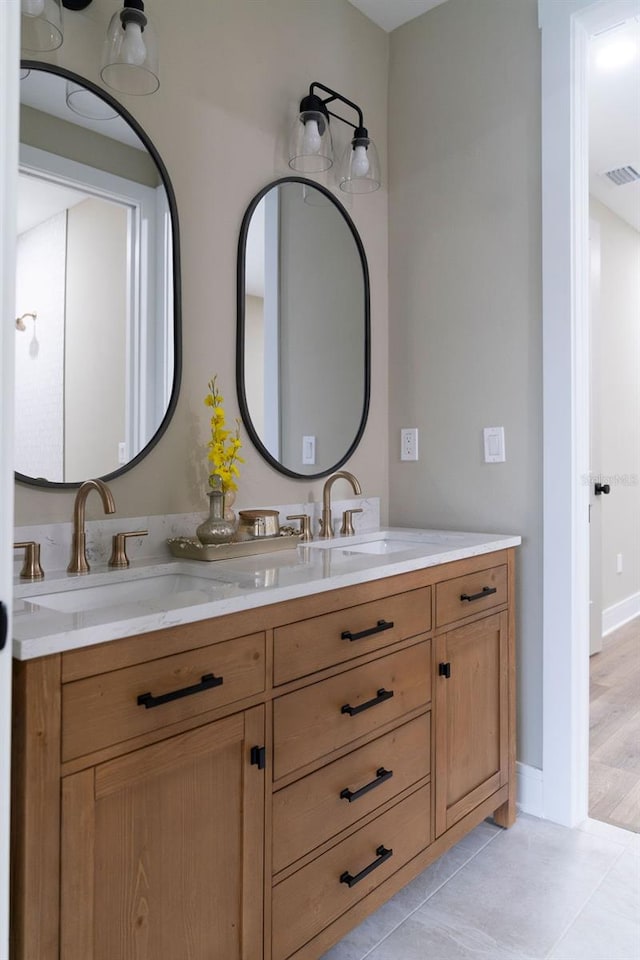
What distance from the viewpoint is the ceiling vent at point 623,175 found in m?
3.83

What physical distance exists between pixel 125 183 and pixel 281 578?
1104mm

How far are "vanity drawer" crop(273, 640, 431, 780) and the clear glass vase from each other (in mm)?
503

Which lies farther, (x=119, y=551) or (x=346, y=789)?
(x=119, y=551)

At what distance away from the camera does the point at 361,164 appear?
2.24 meters

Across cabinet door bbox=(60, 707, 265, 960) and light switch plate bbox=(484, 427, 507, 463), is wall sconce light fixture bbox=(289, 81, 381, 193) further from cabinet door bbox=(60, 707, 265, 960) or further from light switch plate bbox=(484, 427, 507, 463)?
cabinet door bbox=(60, 707, 265, 960)

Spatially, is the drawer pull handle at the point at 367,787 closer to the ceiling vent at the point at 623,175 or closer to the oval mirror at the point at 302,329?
the oval mirror at the point at 302,329

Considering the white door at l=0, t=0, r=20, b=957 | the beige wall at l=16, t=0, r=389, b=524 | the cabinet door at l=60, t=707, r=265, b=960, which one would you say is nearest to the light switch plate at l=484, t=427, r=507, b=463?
the beige wall at l=16, t=0, r=389, b=524

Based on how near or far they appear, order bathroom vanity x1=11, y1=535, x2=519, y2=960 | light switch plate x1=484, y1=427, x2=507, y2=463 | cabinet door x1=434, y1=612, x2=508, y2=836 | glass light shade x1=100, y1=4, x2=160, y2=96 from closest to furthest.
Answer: bathroom vanity x1=11, y1=535, x2=519, y2=960, glass light shade x1=100, y1=4, x2=160, y2=96, cabinet door x1=434, y1=612, x2=508, y2=836, light switch plate x1=484, y1=427, x2=507, y2=463

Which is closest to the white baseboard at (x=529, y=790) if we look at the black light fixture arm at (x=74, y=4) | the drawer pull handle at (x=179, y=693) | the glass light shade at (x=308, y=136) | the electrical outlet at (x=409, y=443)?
the electrical outlet at (x=409, y=443)

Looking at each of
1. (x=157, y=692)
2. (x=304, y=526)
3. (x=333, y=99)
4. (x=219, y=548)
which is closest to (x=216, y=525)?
(x=219, y=548)

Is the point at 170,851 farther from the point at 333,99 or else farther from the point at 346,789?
the point at 333,99

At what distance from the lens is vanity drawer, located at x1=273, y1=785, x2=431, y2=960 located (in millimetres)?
1376

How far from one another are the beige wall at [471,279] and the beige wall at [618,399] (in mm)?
1884

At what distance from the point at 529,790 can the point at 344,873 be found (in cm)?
96
